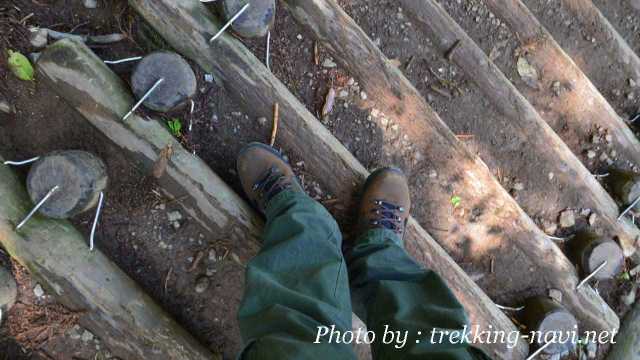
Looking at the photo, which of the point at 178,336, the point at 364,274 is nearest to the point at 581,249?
the point at 364,274

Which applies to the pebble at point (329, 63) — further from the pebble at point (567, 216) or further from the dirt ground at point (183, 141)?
the pebble at point (567, 216)

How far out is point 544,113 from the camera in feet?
10.2

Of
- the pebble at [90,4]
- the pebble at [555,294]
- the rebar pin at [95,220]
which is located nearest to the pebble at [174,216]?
the rebar pin at [95,220]

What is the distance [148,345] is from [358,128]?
5.09 feet

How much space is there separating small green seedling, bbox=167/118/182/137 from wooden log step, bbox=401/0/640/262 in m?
1.51

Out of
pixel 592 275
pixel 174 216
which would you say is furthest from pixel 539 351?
pixel 174 216

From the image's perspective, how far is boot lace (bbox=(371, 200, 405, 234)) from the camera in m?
2.41

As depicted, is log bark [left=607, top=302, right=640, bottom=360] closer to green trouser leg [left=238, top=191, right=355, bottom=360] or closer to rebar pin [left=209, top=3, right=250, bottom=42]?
green trouser leg [left=238, top=191, right=355, bottom=360]

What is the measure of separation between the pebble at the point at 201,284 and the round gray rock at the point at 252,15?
127 cm

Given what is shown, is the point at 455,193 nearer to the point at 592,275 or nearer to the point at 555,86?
the point at 592,275

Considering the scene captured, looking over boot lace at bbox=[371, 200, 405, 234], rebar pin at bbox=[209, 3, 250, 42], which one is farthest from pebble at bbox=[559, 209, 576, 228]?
rebar pin at bbox=[209, 3, 250, 42]

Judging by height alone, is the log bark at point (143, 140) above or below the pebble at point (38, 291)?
above

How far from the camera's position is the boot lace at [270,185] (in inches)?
90.4

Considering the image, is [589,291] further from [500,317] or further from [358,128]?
[358,128]
